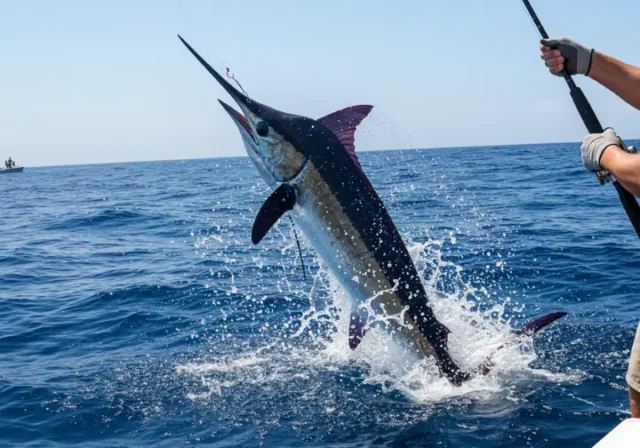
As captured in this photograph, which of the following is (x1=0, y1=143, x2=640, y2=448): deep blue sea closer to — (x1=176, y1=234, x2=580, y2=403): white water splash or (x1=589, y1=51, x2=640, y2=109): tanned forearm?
(x1=176, y1=234, x2=580, y2=403): white water splash

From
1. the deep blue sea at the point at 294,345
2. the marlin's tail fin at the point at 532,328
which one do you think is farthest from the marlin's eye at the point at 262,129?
the marlin's tail fin at the point at 532,328

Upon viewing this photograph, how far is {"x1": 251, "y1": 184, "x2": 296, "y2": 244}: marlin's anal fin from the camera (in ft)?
15.5

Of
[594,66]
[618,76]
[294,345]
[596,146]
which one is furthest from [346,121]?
[294,345]

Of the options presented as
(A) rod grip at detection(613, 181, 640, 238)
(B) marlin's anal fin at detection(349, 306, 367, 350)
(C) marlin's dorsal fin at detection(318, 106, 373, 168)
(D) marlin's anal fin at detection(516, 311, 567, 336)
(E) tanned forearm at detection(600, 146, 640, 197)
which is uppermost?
(C) marlin's dorsal fin at detection(318, 106, 373, 168)

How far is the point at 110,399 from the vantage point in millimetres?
5906

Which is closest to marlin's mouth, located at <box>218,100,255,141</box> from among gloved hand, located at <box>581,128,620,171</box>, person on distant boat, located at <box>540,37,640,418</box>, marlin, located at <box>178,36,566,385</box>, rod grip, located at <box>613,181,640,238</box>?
marlin, located at <box>178,36,566,385</box>

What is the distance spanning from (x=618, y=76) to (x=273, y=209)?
2547 mm

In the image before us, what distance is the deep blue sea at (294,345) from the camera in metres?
5.09

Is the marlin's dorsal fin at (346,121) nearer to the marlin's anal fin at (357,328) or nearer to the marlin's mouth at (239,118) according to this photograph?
the marlin's mouth at (239,118)

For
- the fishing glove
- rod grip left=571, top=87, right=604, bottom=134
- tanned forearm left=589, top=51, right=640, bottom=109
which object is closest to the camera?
tanned forearm left=589, top=51, right=640, bottom=109

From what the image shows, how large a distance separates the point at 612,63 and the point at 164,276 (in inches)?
361

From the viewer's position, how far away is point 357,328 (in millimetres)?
5172

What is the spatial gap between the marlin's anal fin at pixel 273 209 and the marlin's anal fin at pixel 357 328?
3.63ft

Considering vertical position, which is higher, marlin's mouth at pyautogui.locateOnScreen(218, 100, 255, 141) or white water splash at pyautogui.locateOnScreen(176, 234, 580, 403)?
marlin's mouth at pyautogui.locateOnScreen(218, 100, 255, 141)
